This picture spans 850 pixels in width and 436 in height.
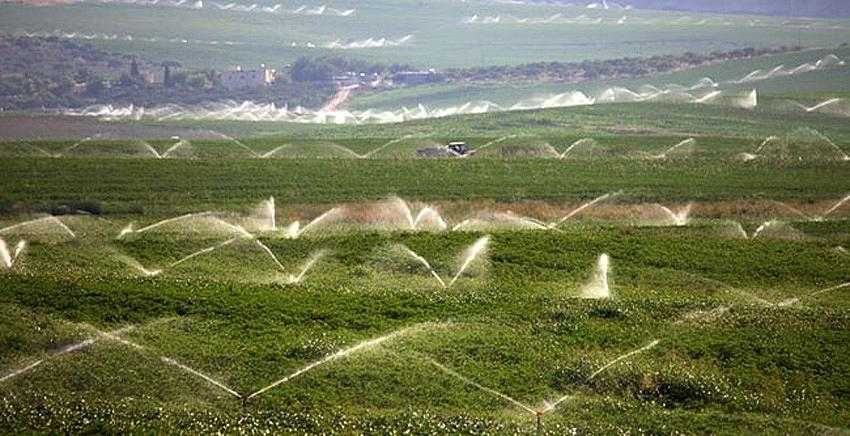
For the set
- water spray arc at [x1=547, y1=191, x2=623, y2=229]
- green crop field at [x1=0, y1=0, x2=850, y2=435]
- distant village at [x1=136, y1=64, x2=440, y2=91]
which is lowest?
distant village at [x1=136, y1=64, x2=440, y2=91]

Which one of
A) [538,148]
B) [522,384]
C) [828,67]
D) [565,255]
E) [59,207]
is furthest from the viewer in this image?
[828,67]

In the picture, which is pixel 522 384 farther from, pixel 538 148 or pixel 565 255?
pixel 538 148

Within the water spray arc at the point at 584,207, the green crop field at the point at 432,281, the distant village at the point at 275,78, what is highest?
the green crop field at the point at 432,281

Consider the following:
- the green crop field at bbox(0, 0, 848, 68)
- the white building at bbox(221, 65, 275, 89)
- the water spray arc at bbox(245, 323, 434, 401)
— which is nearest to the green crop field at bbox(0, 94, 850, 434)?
the water spray arc at bbox(245, 323, 434, 401)

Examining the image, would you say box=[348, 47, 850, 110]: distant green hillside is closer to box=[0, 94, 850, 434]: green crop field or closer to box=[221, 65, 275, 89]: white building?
box=[221, 65, 275, 89]: white building

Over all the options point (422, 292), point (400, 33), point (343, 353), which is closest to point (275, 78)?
point (400, 33)

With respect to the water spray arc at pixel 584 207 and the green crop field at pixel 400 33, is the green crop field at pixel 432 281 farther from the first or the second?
the green crop field at pixel 400 33

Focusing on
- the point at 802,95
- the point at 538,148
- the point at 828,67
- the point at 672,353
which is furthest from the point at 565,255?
the point at 828,67

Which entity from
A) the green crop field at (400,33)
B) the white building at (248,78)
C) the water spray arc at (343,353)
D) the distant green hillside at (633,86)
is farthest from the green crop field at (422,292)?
the green crop field at (400,33)
